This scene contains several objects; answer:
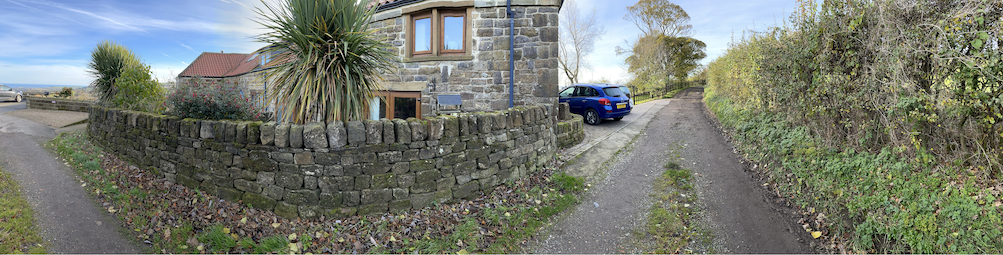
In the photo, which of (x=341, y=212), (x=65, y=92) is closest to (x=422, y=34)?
(x=341, y=212)

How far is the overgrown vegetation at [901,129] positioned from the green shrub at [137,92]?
1302 cm

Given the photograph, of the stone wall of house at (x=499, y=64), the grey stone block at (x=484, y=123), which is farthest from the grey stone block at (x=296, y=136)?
the stone wall of house at (x=499, y=64)

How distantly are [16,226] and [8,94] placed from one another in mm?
27493

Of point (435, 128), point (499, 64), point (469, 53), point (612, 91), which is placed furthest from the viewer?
point (612, 91)

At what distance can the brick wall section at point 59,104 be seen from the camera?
15664 mm

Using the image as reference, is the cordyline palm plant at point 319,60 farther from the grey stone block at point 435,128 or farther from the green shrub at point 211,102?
the green shrub at point 211,102

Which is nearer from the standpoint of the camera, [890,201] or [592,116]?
[890,201]

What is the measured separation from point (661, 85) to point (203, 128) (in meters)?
29.9

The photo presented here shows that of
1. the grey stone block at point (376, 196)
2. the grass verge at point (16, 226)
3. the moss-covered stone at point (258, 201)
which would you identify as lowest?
the grass verge at point (16, 226)

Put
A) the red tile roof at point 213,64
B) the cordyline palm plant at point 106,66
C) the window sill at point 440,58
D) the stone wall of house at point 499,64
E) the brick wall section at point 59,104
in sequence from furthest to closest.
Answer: the red tile roof at point 213,64, the brick wall section at point 59,104, the cordyline palm plant at point 106,66, the window sill at point 440,58, the stone wall of house at point 499,64

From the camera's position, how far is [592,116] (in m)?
12.1

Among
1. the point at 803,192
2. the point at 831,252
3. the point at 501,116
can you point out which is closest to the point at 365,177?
the point at 501,116

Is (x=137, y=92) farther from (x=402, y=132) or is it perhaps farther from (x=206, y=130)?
(x=402, y=132)

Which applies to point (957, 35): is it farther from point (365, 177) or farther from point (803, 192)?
point (365, 177)
